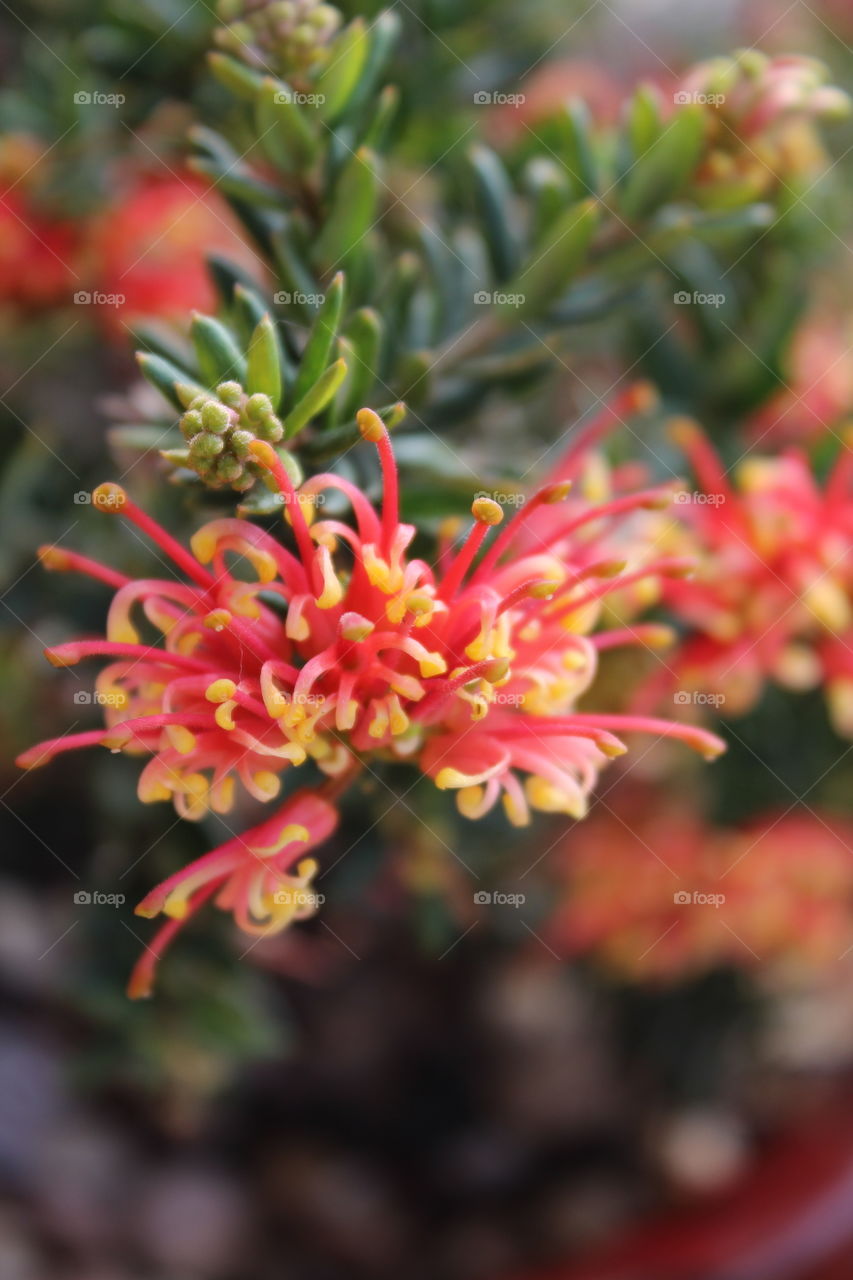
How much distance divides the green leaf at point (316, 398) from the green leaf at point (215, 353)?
3 cm

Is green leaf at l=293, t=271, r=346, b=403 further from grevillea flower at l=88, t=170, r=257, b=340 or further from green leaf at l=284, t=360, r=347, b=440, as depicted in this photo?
grevillea flower at l=88, t=170, r=257, b=340

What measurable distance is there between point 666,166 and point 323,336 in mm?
291

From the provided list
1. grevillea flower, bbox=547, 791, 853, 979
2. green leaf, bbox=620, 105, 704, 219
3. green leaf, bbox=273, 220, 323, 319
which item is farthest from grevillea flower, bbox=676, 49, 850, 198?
grevillea flower, bbox=547, 791, 853, 979

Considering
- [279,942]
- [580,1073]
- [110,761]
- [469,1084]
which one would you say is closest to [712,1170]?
[580,1073]

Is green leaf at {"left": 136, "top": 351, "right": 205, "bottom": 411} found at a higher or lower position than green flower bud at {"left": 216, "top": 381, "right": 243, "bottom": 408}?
lower

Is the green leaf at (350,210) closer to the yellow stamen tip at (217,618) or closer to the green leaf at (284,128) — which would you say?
the green leaf at (284,128)

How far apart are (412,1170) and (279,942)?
0.44 metres

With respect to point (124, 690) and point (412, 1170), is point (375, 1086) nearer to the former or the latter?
point (412, 1170)

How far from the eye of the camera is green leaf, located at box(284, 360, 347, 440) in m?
0.44

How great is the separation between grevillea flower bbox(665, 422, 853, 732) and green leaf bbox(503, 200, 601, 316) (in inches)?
5.3

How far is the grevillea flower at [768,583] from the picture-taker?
25.6 inches

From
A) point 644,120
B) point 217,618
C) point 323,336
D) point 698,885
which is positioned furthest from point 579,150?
point 698,885

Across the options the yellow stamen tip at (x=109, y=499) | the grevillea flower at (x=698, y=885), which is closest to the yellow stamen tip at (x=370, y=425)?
the yellow stamen tip at (x=109, y=499)

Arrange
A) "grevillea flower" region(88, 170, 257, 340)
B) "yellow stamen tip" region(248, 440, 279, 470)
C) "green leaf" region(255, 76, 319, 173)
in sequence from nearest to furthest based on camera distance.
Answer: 1. "yellow stamen tip" region(248, 440, 279, 470)
2. "green leaf" region(255, 76, 319, 173)
3. "grevillea flower" region(88, 170, 257, 340)
